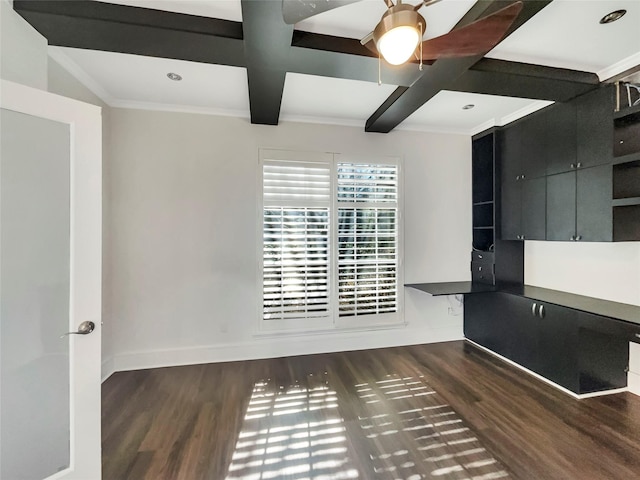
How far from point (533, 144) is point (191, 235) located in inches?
153

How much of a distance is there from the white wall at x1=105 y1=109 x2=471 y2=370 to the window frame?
0.07 m

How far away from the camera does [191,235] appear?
127 inches

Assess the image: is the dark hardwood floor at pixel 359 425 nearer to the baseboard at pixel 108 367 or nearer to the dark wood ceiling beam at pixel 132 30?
the baseboard at pixel 108 367

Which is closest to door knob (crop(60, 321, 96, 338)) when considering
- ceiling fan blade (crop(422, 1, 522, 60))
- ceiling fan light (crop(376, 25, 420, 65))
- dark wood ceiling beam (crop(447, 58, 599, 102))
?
ceiling fan light (crop(376, 25, 420, 65))

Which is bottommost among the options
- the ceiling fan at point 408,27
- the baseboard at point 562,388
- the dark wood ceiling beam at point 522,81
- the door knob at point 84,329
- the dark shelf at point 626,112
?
the baseboard at point 562,388

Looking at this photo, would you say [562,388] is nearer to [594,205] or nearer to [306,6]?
[594,205]

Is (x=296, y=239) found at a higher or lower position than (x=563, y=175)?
lower

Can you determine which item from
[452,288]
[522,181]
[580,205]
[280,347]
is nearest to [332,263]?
[280,347]

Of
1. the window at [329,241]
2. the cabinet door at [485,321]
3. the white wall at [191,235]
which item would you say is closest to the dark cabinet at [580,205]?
the cabinet door at [485,321]

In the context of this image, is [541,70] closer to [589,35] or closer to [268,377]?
[589,35]

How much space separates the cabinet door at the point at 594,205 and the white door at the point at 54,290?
381 centimetres

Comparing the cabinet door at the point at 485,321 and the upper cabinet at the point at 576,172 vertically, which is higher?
the upper cabinet at the point at 576,172

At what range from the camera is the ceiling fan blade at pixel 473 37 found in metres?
1.27

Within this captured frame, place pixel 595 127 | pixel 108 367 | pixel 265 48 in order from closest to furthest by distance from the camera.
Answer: pixel 265 48, pixel 595 127, pixel 108 367
